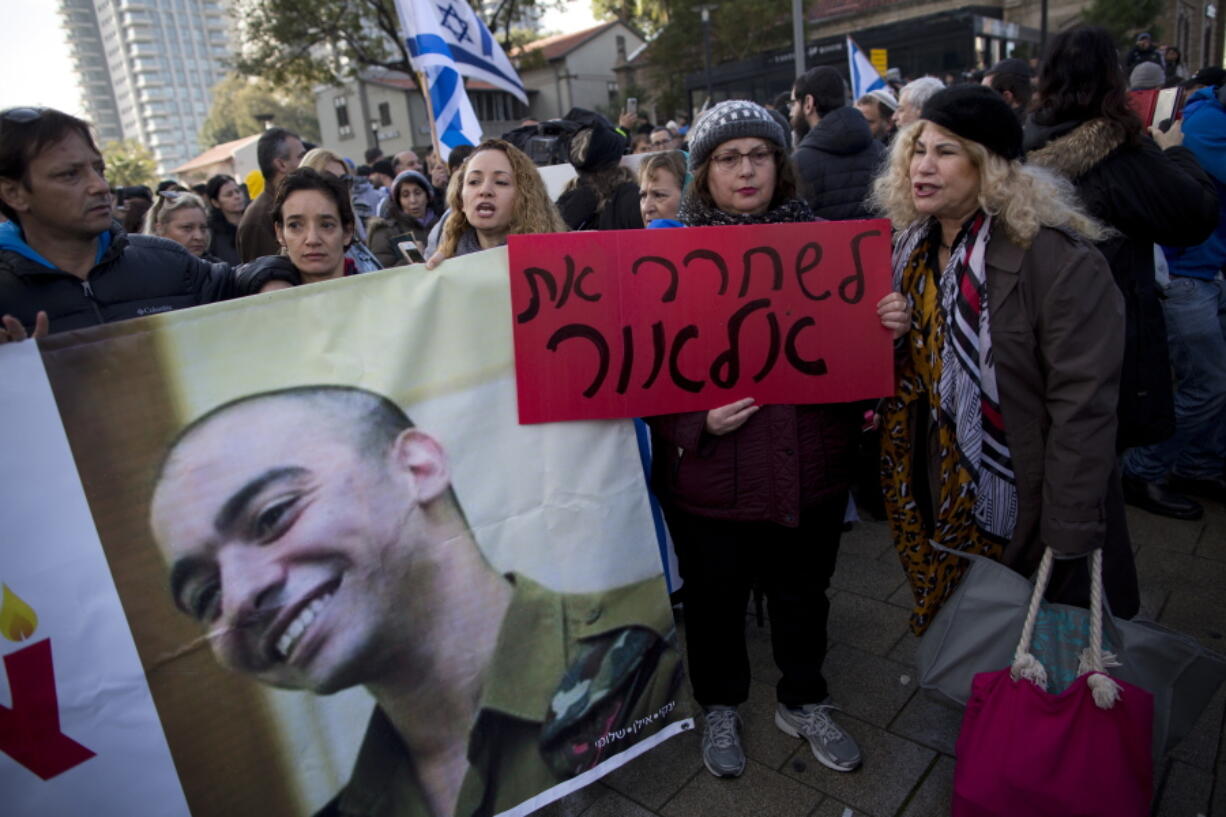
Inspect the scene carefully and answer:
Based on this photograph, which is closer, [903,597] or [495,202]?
[495,202]

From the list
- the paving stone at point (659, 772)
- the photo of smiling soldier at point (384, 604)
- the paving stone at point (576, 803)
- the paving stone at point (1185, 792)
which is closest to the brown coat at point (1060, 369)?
the paving stone at point (1185, 792)

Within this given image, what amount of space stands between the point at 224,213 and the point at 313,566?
4.66m

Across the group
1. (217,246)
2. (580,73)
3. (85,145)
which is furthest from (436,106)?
(580,73)

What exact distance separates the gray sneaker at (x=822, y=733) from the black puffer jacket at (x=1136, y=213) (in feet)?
4.71

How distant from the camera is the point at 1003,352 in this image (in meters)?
1.98

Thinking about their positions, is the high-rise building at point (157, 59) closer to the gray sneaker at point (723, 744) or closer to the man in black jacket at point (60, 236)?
the man in black jacket at point (60, 236)

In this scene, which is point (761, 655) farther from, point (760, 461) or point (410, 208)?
point (410, 208)

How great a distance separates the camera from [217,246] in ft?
17.9

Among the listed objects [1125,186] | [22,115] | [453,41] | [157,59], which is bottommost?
[1125,186]

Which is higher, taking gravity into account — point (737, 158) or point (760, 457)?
point (737, 158)

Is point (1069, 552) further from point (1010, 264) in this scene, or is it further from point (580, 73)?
point (580, 73)

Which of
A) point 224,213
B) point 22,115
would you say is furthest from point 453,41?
point 22,115

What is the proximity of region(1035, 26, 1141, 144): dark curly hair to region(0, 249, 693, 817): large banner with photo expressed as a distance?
199cm

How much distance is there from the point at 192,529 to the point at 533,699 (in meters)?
0.92
